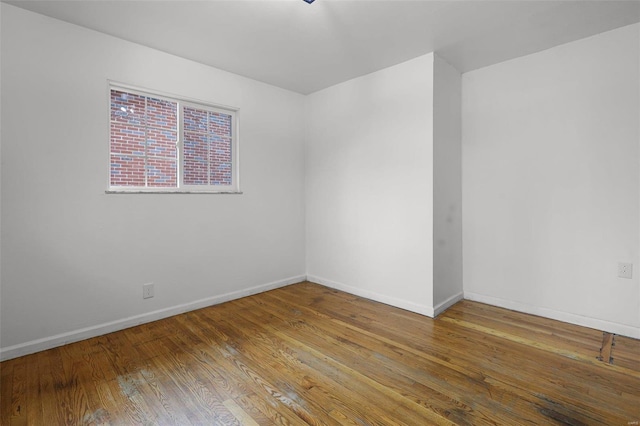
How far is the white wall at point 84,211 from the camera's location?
2.25m

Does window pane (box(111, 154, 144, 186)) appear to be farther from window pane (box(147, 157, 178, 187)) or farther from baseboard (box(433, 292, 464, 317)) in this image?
baseboard (box(433, 292, 464, 317))

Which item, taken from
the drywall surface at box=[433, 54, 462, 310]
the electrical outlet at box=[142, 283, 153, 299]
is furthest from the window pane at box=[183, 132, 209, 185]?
the drywall surface at box=[433, 54, 462, 310]

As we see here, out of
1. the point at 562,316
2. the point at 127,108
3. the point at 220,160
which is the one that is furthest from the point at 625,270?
the point at 127,108

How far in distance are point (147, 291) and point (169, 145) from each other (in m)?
1.43

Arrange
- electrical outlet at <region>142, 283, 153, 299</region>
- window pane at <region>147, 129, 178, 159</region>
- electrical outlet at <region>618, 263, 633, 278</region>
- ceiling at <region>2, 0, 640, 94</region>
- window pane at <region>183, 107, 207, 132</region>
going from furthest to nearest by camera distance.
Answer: window pane at <region>183, 107, 207, 132</region> → window pane at <region>147, 129, 178, 159</region> → electrical outlet at <region>142, 283, 153, 299</region> → electrical outlet at <region>618, 263, 633, 278</region> → ceiling at <region>2, 0, 640, 94</region>

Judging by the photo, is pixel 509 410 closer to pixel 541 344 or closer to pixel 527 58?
pixel 541 344

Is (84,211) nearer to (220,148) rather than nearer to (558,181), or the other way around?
(220,148)

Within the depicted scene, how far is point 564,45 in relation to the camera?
2807mm

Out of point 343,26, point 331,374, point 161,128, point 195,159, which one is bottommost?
point 331,374

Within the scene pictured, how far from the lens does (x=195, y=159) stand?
3271 mm

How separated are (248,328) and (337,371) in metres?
1.02

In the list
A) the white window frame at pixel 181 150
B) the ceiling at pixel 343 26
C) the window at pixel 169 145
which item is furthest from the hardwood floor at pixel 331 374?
the ceiling at pixel 343 26

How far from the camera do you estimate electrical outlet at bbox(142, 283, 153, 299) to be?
285 cm

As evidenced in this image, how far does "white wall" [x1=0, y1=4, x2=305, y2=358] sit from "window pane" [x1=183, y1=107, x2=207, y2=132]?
0.52ft
